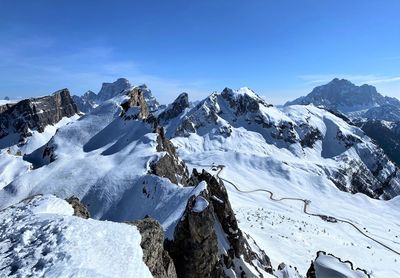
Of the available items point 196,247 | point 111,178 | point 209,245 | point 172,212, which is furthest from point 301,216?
point 196,247

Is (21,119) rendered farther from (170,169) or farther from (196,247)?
(196,247)

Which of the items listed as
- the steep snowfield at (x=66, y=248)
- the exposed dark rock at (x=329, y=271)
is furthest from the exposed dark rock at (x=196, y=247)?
the steep snowfield at (x=66, y=248)

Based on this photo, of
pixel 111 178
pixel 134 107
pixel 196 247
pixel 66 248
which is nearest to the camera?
pixel 66 248

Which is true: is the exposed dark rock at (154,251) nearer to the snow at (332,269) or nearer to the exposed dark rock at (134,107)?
the snow at (332,269)

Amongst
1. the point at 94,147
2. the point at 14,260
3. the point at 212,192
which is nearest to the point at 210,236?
the point at 212,192

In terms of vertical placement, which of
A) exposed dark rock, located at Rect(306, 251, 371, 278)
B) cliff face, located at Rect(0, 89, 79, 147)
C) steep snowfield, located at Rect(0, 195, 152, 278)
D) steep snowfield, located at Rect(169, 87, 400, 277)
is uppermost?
cliff face, located at Rect(0, 89, 79, 147)

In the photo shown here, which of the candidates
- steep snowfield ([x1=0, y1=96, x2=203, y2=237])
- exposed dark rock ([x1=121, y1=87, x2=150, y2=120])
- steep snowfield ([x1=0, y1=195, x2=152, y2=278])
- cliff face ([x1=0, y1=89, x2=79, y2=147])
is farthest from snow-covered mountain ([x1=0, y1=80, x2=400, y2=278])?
cliff face ([x1=0, y1=89, x2=79, y2=147])

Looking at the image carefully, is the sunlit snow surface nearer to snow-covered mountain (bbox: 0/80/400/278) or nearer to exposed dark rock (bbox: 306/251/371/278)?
snow-covered mountain (bbox: 0/80/400/278)
